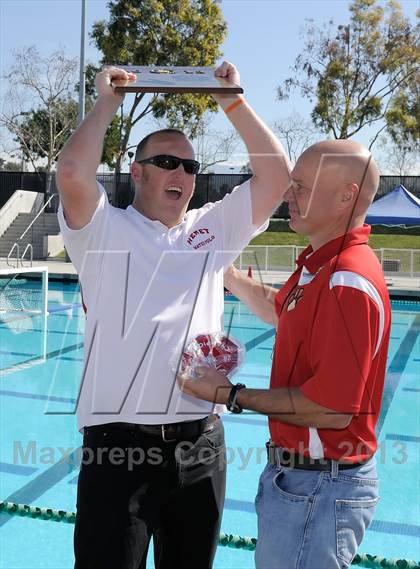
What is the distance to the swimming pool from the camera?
425cm

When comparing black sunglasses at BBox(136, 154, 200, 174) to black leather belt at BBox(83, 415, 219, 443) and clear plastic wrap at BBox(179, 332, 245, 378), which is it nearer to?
clear plastic wrap at BBox(179, 332, 245, 378)

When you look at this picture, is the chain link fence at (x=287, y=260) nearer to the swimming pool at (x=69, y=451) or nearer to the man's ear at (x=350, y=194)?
the swimming pool at (x=69, y=451)

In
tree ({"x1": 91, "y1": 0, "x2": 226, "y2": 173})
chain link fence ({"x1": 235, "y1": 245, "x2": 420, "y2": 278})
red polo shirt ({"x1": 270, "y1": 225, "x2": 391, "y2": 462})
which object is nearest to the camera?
red polo shirt ({"x1": 270, "y1": 225, "x2": 391, "y2": 462})

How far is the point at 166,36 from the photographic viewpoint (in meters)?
27.5

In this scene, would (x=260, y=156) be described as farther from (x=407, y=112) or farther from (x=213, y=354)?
(x=407, y=112)

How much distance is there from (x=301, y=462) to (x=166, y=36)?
27.9 m

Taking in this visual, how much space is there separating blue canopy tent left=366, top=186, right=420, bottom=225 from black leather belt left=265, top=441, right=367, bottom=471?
14070 mm

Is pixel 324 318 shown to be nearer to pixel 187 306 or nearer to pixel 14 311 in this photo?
pixel 187 306

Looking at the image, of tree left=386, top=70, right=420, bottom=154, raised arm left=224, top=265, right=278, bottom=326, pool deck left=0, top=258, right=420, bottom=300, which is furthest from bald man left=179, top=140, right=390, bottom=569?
tree left=386, top=70, right=420, bottom=154

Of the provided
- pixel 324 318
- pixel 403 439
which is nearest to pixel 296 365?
pixel 324 318

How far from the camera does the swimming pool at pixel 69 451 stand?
4.25 metres

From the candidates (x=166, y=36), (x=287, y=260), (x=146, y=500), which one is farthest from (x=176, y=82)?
(x=166, y=36)

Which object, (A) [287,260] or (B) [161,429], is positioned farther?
(A) [287,260]

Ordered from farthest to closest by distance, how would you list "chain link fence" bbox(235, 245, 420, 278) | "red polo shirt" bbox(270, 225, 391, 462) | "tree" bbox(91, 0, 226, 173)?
"tree" bbox(91, 0, 226, 173) → "chain link fence" bbox(235, 245, 420, 278) → "red polo shirt" bbox(270, 225, 391, 462)
